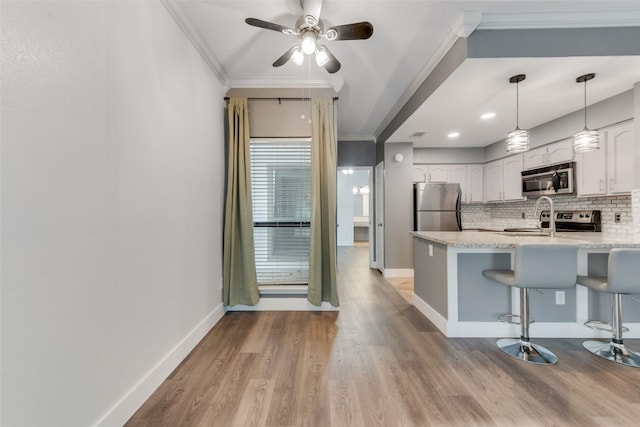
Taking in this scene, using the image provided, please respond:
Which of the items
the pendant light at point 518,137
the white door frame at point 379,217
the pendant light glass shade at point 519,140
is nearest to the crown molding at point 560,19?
the pendant light at point 518,137

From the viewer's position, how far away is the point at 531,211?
443 centimetres

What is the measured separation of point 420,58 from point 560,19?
3.47ft

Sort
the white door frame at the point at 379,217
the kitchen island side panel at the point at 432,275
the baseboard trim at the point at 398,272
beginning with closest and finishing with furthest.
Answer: the kitchen island side panel at the point at 432,275 → the baseboard trim at the point at 398,272 → the white door frame at the point at 379,217

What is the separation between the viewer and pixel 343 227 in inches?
368

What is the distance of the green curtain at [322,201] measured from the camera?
3004 millimetres

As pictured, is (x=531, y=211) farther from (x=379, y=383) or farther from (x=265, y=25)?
(x=265, y=25)

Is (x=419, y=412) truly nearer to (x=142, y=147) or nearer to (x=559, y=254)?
(x=559, y=254)

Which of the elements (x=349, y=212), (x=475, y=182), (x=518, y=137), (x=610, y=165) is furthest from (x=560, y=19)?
(x=349, y=212)

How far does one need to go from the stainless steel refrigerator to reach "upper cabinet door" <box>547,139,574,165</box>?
141 centimetres

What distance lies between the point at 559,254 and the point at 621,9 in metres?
1.93

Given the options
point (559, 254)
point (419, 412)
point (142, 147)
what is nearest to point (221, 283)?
point (142, 147)

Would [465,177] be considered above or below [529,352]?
above

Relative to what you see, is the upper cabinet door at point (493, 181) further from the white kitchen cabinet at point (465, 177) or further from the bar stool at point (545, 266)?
the bar stool at point (545, 266)

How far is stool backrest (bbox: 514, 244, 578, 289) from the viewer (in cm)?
198
